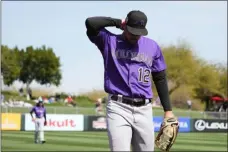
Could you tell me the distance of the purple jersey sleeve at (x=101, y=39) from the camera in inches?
285

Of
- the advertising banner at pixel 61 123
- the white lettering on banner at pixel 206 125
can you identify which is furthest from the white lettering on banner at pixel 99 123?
the white lettering on banner at pixel 206 125

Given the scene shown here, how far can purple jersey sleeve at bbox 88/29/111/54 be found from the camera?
23.7 ft

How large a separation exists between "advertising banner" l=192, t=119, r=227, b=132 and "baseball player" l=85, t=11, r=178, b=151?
113 ft

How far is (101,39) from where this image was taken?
7246 millimetres

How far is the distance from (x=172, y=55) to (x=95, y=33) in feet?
288

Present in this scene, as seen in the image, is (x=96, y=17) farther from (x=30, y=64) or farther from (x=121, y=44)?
(x=30, y=64)

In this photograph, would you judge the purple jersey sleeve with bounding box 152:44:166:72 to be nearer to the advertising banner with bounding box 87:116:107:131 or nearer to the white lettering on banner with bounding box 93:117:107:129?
the advertising banner with bounding box 87:116:107:131

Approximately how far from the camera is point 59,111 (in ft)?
145

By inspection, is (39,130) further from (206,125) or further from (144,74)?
(206,125)

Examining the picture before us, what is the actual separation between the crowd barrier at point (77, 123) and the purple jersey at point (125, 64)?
28.7m

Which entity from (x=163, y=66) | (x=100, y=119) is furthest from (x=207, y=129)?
(x=163, y=66)

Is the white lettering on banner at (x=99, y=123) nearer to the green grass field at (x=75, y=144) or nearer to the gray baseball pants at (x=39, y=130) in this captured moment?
the green grass field at (x=75, y=144)

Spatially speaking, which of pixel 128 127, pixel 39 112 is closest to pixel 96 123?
pixel 39 112

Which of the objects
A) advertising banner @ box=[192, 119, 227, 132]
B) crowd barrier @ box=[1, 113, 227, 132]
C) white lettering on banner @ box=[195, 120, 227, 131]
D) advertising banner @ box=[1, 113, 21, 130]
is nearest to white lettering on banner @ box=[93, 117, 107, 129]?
crowd barrier @ box=[1, 113, 227, 132]
